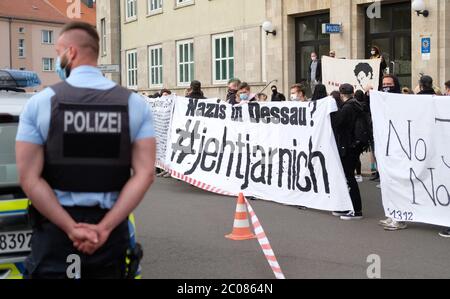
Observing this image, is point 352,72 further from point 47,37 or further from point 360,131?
point 47,37

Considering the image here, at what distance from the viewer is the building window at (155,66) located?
3406cm

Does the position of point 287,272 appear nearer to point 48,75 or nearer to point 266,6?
point 266,6

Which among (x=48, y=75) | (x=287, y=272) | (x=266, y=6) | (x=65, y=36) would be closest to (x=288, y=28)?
(x=266, y=6)

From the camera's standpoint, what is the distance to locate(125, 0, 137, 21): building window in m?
36.7

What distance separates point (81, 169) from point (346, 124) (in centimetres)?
642

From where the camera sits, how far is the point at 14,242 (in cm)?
452

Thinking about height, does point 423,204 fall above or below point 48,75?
below

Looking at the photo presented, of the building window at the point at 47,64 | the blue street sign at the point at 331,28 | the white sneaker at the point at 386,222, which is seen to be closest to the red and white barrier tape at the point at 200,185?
the white sneaker at the point at 386,222

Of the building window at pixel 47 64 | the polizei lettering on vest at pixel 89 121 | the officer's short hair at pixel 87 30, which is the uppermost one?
the building window at pixel 47 64

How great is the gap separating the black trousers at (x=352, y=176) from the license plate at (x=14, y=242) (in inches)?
212

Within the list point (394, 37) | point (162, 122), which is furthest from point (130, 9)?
point (162, 122)

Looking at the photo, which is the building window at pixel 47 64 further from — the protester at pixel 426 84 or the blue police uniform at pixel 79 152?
the blue police uniform at pixel 79 152

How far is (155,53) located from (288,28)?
12701mm
